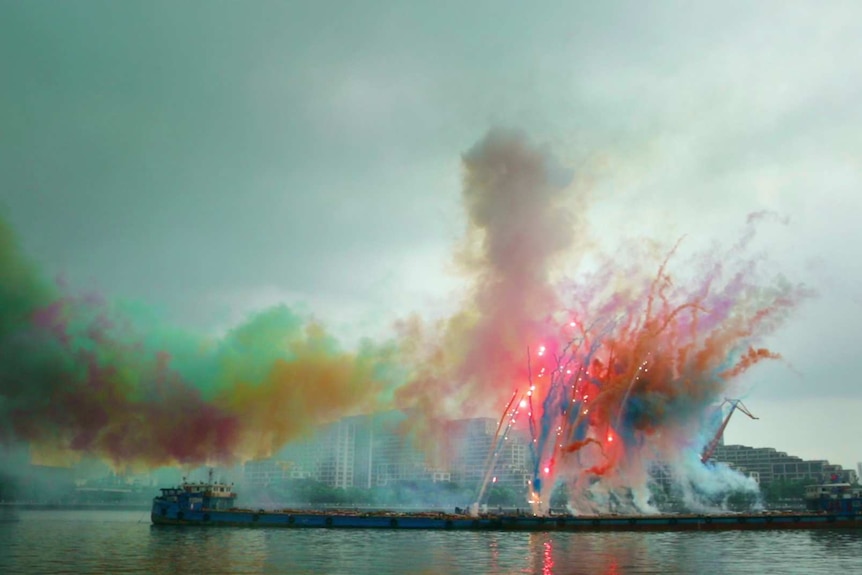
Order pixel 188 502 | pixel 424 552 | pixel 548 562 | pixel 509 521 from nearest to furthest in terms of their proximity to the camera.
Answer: pixel 548 562
pixel 424 552
pixel 509 521
pixel 188 502

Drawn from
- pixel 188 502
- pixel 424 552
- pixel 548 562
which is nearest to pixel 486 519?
pixel 424 552

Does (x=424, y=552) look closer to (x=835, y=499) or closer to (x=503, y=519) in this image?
(x=503, y=519)

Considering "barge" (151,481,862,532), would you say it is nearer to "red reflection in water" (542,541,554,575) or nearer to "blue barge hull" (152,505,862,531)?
"blue barge hull" (152,505,862,531)

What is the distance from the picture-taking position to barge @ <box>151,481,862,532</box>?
379ft

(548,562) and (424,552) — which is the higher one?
(548,562)

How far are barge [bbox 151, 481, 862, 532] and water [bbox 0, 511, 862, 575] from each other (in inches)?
266

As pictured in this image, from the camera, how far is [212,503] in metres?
130

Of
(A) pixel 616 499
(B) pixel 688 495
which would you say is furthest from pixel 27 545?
(B) pixel 688 495

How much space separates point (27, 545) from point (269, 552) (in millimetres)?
32751

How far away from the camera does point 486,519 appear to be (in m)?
117

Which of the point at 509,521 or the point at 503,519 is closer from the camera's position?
the point at 509,521

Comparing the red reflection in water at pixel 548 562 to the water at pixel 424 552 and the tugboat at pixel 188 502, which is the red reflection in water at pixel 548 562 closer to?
the water at pixel 424 552

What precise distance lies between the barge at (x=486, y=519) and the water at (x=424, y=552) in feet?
22.2

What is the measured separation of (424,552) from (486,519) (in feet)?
135
